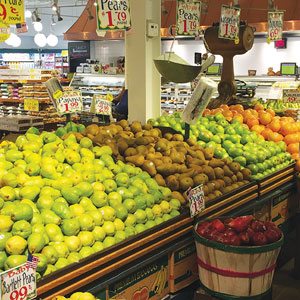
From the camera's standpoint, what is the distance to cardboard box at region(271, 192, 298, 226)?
16.5 ft

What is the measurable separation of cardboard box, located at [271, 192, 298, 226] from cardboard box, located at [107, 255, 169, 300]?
77.7 inches

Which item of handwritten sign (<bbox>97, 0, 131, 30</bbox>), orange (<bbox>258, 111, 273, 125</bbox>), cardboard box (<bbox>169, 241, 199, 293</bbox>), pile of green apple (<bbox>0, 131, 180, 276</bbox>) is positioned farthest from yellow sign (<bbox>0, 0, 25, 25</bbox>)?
cardboard box (<bbox>169, 241, 199, 293</bbox>)

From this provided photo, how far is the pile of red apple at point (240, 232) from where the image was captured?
3.13 m

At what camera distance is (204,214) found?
3688 mm

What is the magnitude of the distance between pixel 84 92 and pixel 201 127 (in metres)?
A: 7.02

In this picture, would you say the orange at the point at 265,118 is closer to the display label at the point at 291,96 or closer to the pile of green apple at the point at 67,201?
the display label at the point at 291,96

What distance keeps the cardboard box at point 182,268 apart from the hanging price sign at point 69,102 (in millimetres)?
1574

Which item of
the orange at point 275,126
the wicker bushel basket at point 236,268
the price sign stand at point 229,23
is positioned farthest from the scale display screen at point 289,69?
the wicker bushel basket at point 236,268

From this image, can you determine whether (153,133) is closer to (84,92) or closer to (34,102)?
(34,102)

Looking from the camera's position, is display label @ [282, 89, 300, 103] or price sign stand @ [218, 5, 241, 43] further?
display label @ [282, 89, 300, 103]

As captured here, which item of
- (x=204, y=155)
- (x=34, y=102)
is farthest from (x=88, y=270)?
(x=34, y=102)

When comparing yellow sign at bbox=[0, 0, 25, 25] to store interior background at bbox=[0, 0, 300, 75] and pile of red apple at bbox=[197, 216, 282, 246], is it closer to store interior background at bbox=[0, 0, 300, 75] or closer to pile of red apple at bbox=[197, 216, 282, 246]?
pile of red apple at bbox=[197, 216, 282, 246]

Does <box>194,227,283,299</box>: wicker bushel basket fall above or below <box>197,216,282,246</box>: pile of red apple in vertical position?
below

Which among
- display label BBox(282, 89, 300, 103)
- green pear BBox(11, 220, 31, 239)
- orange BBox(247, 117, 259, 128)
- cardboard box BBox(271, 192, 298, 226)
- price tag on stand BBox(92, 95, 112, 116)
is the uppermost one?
price tag on stand BBox(92, 95, 112, 116)
